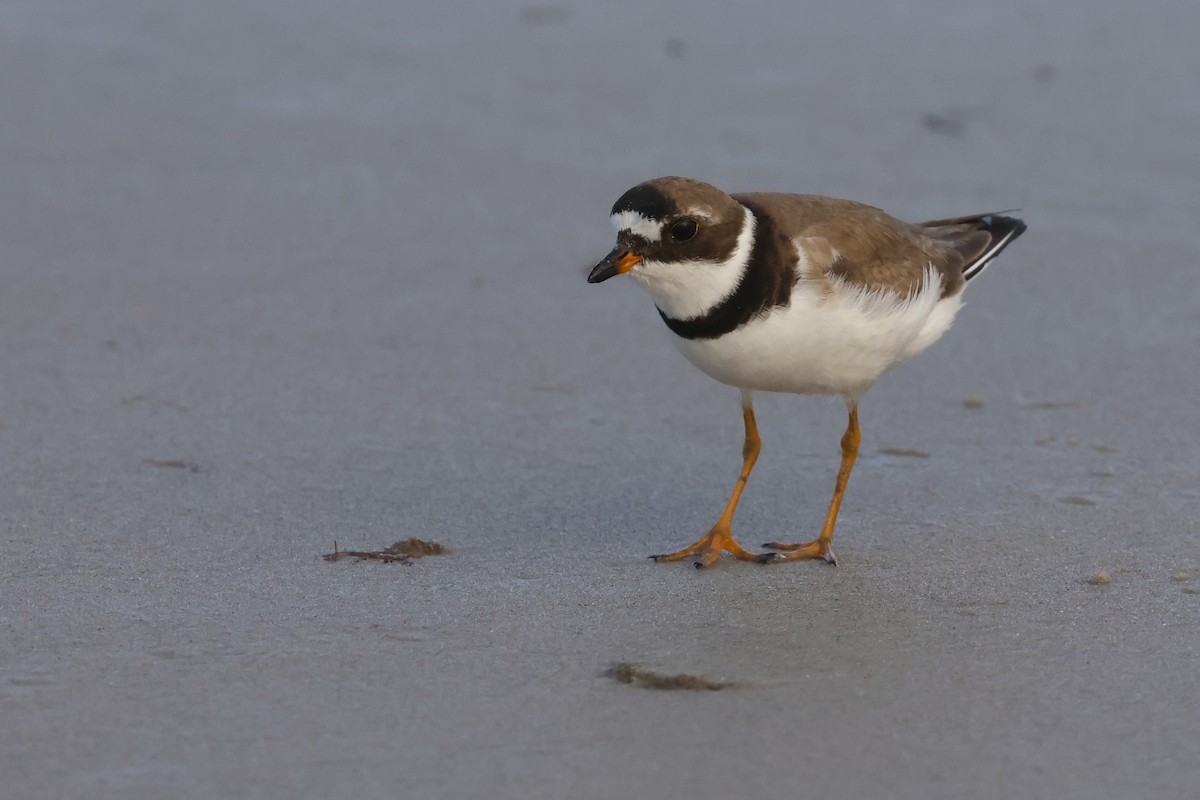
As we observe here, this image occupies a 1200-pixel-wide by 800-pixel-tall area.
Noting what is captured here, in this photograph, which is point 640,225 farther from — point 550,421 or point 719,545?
point 550,421

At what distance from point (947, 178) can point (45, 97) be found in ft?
13.7

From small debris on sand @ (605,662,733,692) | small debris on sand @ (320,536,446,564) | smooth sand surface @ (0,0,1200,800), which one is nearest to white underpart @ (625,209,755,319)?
smooth sand surface @ (0,0,1200,800)

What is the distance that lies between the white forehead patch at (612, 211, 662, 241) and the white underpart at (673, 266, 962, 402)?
0.96 feet

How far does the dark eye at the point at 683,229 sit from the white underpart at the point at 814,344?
267mm

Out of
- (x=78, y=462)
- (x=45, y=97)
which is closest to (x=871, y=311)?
(x=78, y=462)

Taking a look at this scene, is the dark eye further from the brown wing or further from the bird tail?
the bird tail

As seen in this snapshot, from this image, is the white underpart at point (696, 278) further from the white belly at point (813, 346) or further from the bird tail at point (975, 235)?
the bird tail at point (975, 235)

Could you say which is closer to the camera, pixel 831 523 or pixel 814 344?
pixel 814 344

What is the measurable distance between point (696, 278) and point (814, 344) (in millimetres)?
356

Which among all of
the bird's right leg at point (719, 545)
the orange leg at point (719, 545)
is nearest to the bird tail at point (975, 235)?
the bird's right leg at point (719, 545)

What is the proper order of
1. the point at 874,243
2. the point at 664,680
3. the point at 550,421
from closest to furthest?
1. the point at 664,680
2. the point at 874,243
3. the point at 550,421

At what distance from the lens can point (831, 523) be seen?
4.33 m

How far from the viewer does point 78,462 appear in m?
4.59

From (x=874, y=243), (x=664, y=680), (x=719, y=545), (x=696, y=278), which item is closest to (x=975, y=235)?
(x=874, y=243)
